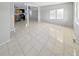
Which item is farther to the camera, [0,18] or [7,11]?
[7,11]

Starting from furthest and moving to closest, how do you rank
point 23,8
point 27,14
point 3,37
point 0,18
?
1. point 27,14
2. point 23,8
3. point 3,37
4. point 0,18

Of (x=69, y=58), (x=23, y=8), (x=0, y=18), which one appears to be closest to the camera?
(x=69, y=58)

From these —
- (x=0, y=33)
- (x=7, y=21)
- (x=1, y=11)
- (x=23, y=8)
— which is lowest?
(x=0, y=33)

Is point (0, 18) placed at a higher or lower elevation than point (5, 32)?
higher

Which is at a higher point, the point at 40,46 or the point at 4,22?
the point at 4,22

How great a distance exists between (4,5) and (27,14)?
341cm

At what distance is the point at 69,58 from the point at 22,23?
6.28 metres

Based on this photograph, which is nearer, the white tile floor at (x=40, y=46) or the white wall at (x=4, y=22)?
the white tile floor at (x=40, y=46)

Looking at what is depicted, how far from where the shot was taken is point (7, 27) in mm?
3104

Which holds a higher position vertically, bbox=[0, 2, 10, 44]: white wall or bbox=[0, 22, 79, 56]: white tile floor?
bbox=[0, 2, 10, 44]: white wall

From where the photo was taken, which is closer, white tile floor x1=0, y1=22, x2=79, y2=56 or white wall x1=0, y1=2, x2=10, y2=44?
white tile floor x1=0, y1=22, x2=79, y2=56

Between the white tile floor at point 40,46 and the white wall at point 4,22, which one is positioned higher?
Answer: the white wall at point 4,22

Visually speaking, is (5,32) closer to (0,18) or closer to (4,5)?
(0,18)

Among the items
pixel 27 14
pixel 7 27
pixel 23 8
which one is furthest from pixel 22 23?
pixel 7 27
